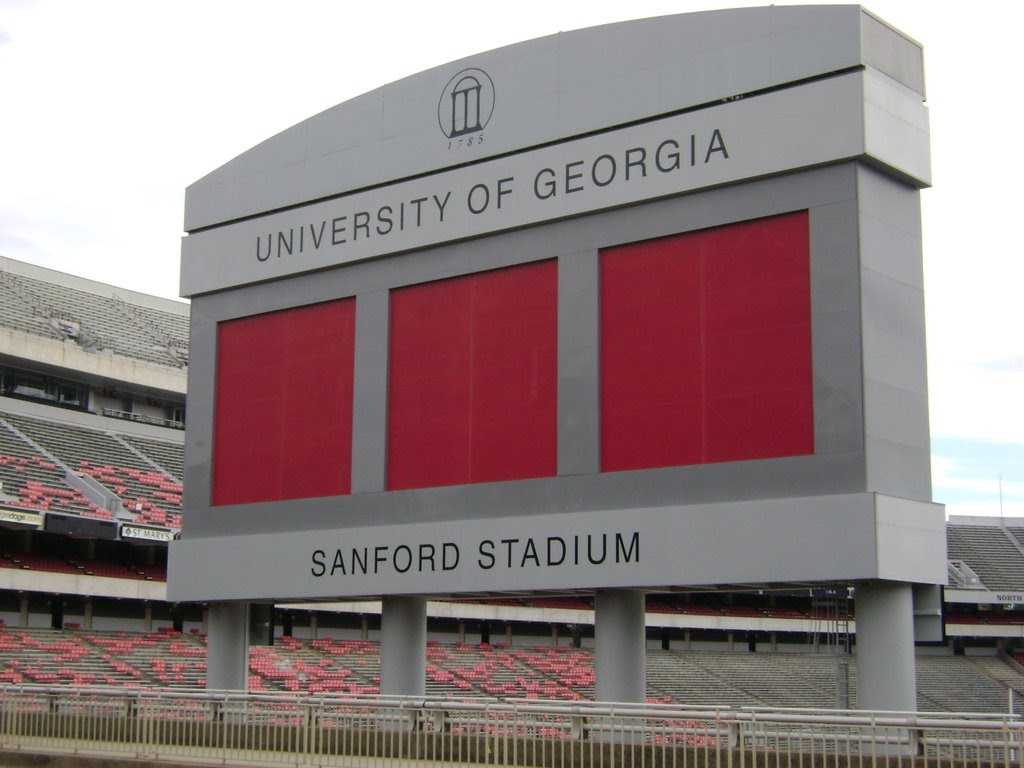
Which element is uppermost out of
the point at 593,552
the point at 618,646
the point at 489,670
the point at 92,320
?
the point at 92,320

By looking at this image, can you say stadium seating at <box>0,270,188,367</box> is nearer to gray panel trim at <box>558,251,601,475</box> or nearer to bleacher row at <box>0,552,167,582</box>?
bleacher row at <box>0,552,167,582</box>

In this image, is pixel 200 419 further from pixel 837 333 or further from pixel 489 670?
pixel 489 670

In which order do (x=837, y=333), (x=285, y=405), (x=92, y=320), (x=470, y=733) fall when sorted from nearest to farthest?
(x=470, y=733) → (x=837, y=333) → (x=285, y=405) → (x=92, y=320)

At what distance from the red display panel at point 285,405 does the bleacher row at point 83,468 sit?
20932 millimetres

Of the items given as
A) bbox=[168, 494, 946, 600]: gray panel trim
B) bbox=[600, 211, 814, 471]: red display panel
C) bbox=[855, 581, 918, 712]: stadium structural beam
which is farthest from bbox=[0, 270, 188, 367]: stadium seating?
bbox=[855, 581, 918, 712]: stadium structural beam

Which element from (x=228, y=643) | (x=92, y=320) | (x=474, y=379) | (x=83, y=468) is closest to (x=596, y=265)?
(x=474, y=379)

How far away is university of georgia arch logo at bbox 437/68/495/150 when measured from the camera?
21188 millimetres

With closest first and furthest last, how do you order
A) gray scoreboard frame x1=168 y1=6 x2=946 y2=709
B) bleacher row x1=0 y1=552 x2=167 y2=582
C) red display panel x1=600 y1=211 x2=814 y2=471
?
1. gray scoreboard frame x1=168 y1=6 x2=946 y2=709
2. red display panel x1=600 y1=211 x2=814 y2=471
3. bleacher row x1=0 y1=552 x2=167 y2=582

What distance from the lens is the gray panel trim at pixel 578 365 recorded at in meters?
19.3

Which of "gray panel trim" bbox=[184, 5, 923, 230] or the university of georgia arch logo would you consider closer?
"gray panel trim" bbox=[184, 5, 923, 230]

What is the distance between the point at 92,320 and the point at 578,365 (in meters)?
49.8

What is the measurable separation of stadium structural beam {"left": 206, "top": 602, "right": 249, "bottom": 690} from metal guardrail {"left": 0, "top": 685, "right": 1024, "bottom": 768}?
9.62 ft

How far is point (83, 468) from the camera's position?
51688 mm

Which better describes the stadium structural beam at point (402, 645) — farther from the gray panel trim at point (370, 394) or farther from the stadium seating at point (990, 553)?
the stadium seating at point (990, 553)
